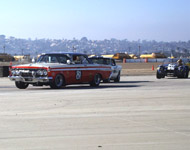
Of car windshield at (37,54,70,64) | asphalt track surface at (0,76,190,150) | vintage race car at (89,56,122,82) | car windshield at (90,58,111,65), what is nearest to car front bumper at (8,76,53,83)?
car windshield at (37,54,70,64)

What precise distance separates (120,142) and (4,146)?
1.79m

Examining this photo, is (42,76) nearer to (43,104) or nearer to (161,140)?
(43,104)

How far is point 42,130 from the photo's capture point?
8.27 meters

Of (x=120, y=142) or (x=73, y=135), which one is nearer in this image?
(x=120, y=142)

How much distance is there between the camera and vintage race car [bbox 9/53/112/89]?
17.4m

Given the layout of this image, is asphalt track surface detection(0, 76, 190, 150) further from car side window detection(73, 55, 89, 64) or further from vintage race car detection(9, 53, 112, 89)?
car side window detection(73, 55, 89, 64)

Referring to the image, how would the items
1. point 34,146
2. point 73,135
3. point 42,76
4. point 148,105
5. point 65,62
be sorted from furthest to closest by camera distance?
1. point 65,62
2. point 42,76
3. point 148,105
4. point 73,135
5. point 34,146

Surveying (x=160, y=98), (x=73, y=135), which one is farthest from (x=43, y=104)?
(x=73, y=135)

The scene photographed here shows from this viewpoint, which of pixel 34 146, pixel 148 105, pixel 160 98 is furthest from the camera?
pixel 160 98

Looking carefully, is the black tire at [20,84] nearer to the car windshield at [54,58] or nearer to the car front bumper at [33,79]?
the car front bumper at [33,79]

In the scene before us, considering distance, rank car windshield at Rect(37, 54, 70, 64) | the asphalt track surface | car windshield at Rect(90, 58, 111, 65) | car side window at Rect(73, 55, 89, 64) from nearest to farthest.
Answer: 1. the asphalt track surface
2. car windshield at Rect(37, 54, 70, 64)
3. car side window at Rect(73, 55, 89, 64)
4. car windshield at Rect(90, 58, 111, 65)

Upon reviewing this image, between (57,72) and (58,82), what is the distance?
0.45 meters

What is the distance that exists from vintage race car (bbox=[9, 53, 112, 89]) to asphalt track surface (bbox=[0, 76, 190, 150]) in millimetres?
3641

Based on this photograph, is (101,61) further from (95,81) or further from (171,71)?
(171,71)
